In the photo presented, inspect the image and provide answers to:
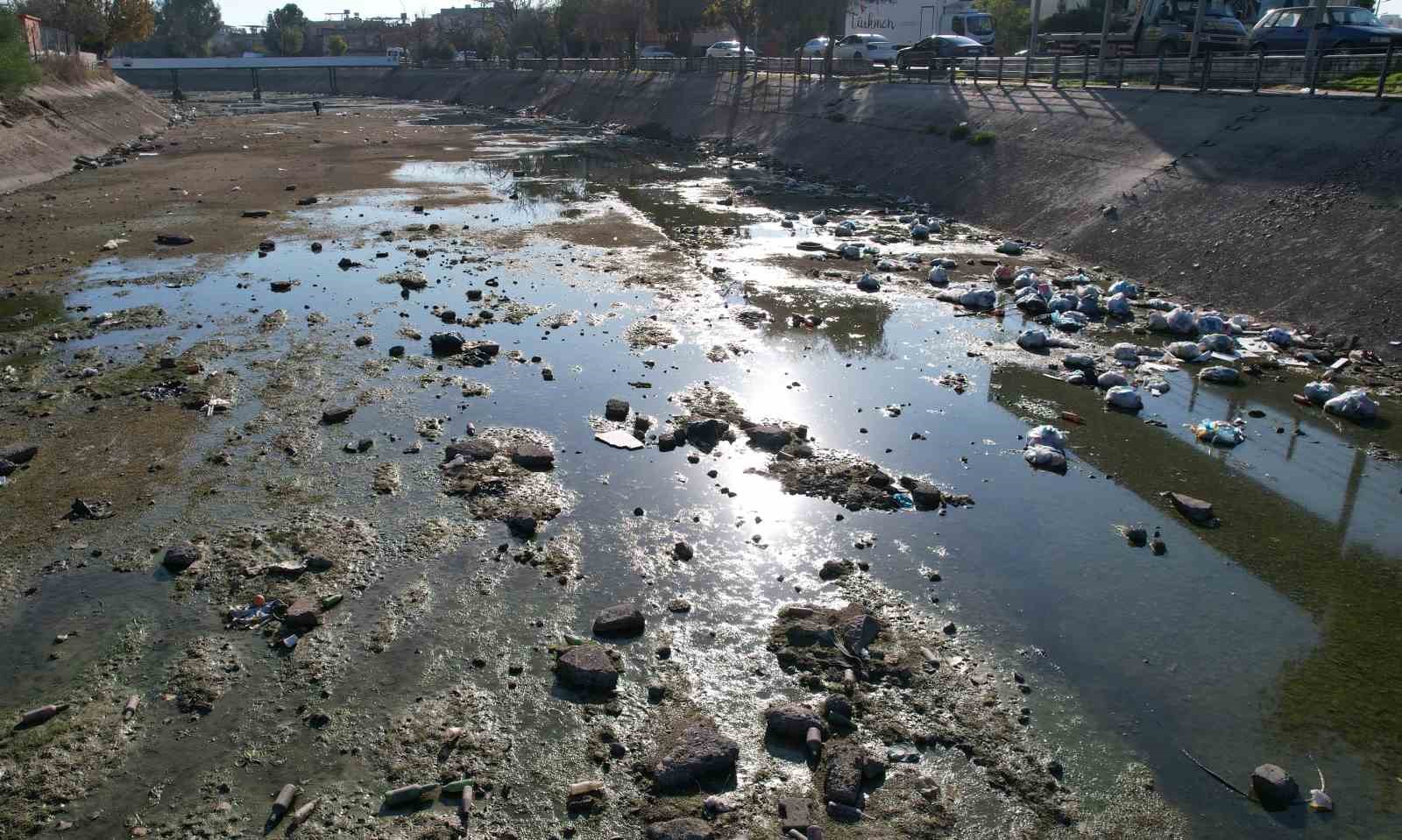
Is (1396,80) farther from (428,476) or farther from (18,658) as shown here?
(18,658)

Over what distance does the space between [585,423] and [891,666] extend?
530 cm

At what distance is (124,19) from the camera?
68.8 m

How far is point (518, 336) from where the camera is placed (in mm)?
13828

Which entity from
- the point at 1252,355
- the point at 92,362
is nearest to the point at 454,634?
the point at 92,362

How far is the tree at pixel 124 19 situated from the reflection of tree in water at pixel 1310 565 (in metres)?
80.4

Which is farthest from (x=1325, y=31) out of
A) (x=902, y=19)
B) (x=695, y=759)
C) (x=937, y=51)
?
(x=902, y=19)

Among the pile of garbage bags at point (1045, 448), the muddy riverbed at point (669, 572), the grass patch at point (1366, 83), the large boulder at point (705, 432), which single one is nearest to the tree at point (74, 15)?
the muddy riverbed at point (669, 572)

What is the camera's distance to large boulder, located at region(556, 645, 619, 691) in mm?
6094

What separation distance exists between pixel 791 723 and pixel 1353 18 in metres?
30.6

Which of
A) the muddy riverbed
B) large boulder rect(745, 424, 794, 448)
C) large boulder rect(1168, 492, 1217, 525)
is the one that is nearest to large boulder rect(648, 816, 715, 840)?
the muddy riverbed

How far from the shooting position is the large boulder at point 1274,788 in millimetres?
5273

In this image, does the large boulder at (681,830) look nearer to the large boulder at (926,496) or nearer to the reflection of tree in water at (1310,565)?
the reflection of tree in water at (1310,565)

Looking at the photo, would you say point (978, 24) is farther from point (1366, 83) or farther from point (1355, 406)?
point (1355, 406)

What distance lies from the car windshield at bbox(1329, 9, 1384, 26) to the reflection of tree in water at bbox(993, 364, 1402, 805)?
2092 cm
